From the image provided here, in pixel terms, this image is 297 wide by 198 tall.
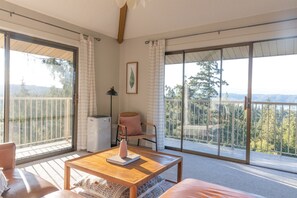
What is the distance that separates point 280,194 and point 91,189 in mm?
2035

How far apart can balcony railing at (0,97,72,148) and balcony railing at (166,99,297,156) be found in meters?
2.32

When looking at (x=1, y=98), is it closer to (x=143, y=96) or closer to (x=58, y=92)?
(x=58, y=92)

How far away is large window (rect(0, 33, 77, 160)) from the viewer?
10.0 ft

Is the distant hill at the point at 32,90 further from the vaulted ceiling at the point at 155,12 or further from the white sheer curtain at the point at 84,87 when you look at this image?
the vaulted ceiling at the point at 155,12

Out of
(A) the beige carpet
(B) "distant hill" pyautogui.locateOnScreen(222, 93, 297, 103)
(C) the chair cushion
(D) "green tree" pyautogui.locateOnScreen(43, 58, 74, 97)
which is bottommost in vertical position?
(A) the beige carpet

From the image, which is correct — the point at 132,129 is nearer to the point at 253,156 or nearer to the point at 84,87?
the point at 84,87

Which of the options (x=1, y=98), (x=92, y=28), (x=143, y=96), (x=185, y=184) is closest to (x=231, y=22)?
(x=143, y=96)

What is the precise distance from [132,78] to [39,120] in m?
1.94

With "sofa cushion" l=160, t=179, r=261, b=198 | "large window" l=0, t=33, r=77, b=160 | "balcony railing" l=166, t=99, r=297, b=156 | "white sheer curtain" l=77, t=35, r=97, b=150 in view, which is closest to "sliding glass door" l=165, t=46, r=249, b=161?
"balcony railing" l=166, t=99, r=297, b=156

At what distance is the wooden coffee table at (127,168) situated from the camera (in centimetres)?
164

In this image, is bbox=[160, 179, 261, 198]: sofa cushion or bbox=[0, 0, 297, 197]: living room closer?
bbox=[160, 179, 261, 198]: sofa cushion

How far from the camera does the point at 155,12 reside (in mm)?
3689

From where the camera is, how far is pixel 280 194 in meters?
2.28

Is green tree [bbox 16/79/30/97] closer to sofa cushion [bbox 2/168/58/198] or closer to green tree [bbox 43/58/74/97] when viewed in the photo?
green tree [bbox 43/58/74/97]
